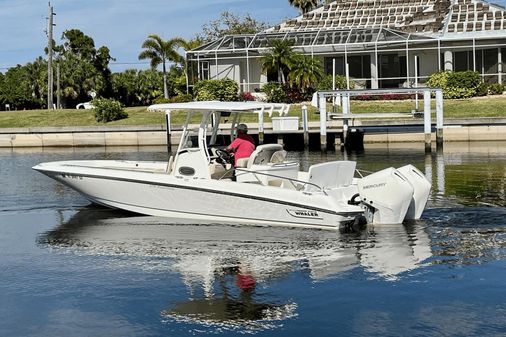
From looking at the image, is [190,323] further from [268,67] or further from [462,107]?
[268,67]

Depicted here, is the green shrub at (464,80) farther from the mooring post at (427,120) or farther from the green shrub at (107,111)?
the green shrub at (107,111)

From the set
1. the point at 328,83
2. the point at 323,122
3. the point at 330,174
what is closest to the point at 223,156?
the point at 330,174

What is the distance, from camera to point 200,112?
672 inches

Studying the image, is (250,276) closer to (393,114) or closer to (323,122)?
(393,114)

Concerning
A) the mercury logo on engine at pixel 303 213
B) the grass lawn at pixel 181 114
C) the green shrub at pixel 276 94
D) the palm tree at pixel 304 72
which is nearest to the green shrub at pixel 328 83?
the palm tree at pixel 304 72

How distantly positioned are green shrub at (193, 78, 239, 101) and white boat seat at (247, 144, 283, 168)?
3028 centimetres

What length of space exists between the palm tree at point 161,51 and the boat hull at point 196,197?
40.6 m

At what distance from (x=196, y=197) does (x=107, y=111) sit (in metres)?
31.2

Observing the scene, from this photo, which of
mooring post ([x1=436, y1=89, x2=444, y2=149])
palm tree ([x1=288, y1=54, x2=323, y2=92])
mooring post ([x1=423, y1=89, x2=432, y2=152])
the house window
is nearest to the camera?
mooring post ([x1=423, y1=89, x2=432, y2=152])

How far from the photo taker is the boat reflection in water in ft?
34.8

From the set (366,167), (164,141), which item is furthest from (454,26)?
(366,167)

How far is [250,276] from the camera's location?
12117 millimetres

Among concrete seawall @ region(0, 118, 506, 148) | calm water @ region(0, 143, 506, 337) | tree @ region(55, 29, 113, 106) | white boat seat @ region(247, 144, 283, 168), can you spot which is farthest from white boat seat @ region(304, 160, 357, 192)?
tree @ region(55, 29, 113, 106)

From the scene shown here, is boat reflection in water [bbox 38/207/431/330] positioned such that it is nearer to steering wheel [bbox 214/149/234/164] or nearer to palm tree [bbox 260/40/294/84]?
steering wheel [bbox 214/149/234/164]
